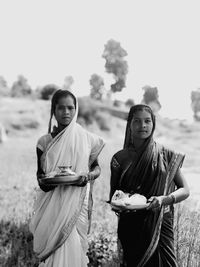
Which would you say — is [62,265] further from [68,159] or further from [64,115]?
[64,115]

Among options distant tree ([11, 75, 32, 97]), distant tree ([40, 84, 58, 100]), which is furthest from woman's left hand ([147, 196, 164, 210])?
distant tree ([11, 75, 32, 97])

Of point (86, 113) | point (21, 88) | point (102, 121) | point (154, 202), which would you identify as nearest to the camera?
point (154, 202)

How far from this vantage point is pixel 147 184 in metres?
2.49

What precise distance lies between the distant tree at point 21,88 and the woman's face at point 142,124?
3501cm

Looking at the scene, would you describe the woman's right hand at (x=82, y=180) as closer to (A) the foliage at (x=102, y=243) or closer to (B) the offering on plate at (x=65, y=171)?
(B) the offering on plate at (x=65, y=171)

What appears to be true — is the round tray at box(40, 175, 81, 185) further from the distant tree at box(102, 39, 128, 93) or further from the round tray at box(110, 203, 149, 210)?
the distant tree at box(102, 39, 128, 93)

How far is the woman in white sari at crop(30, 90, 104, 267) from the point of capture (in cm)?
279

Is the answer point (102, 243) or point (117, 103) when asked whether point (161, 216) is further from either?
point (117, 103)

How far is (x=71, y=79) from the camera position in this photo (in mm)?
40844

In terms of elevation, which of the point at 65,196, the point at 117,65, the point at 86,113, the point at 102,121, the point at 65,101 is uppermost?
the point at 117,65

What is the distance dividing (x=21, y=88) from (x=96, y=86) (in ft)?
27.2

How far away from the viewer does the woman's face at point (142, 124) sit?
8.30 ft

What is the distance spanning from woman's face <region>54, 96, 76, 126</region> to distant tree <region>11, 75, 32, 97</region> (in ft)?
113

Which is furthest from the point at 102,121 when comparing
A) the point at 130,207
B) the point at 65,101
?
the point at 130,207
